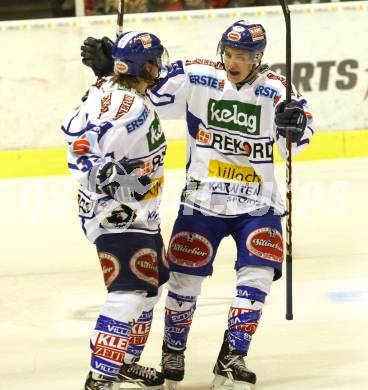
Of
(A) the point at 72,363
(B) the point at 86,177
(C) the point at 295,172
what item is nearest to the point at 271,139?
(B) the point at 86,177

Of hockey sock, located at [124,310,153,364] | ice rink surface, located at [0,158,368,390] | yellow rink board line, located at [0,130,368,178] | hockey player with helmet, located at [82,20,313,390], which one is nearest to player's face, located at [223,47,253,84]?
hockey player with helmet, located at [82,20,313,390]

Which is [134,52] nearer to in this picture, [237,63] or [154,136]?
[154,136]

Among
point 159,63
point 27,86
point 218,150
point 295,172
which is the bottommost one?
point 295,172

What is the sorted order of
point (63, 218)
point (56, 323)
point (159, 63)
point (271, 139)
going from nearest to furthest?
1. point (159, 63)
2. point (271, 139)
3. point (56, 323)
4. point (63, 218)

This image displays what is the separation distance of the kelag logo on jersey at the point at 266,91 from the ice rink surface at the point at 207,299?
112 cm

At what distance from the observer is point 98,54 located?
470cm

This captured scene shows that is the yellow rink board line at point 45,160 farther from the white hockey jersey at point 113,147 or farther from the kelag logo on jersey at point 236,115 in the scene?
the white hockey jersey at point 113,147

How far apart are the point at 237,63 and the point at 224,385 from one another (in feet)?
4.13

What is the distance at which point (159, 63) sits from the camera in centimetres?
439

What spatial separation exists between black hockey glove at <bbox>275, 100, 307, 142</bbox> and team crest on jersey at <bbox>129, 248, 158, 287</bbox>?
697mm

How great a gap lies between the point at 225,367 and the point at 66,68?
15.5ft

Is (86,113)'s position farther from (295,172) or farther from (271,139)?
(295,172)

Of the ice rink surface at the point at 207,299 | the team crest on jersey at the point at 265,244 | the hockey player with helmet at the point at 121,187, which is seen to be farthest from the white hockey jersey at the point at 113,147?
the ice rink surface at the point at 207,299

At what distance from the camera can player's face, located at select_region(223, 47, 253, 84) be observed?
4.68 metres
